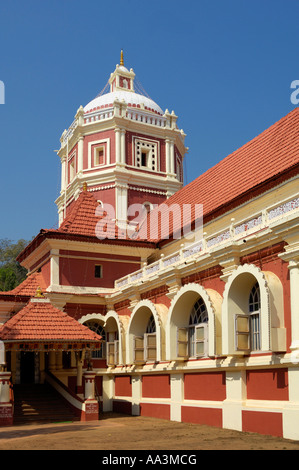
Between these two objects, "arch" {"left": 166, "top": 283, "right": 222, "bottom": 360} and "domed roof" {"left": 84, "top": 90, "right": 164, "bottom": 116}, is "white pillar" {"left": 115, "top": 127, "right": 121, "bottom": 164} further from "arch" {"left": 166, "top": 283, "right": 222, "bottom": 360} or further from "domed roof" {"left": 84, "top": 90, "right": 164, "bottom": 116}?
"arch" {"left": 166, "top": 283, "right": 222, "bottom": 360}

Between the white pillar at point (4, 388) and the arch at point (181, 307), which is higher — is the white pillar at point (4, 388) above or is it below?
below

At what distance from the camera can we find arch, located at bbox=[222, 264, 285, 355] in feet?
40.6

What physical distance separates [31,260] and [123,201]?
5474 millimetres

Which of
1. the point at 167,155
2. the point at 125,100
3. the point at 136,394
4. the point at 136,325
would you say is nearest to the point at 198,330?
the point at 136,325

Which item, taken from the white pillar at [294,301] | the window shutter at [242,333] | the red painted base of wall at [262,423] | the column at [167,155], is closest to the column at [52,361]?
the window shutter at [242,333]

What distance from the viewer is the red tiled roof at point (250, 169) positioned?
58.4ft

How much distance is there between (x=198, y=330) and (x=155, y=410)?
12.2 ft

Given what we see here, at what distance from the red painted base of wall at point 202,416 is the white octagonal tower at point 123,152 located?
12416 mm

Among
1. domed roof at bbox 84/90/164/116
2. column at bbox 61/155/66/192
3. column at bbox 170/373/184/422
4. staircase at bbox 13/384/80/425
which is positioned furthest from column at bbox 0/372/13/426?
domed roof at bbox 84/90/164/116

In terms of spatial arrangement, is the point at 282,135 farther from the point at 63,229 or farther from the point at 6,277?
Answer: the point at 6,277

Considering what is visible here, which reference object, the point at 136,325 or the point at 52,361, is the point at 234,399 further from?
the point at 52,361

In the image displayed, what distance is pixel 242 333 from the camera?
13727mm

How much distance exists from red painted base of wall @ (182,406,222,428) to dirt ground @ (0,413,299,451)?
10.9 inches

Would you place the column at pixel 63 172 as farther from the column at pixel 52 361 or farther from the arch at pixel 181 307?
the arch at pixel 181 307
